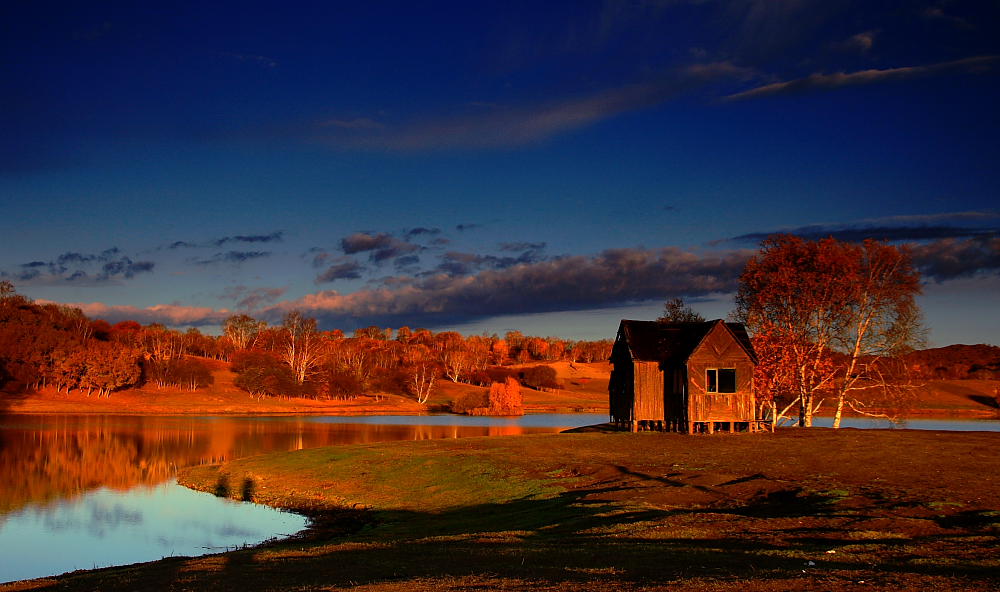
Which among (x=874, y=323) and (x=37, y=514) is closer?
(x=37, y=514)

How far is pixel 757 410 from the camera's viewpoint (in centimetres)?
5341

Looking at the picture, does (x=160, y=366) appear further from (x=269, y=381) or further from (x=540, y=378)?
(x=540, y=378)

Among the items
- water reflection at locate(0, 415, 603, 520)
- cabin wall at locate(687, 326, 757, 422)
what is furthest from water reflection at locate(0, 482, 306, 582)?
cabin wall at locate(687, 326, 757, 422)

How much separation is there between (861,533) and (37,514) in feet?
99.0

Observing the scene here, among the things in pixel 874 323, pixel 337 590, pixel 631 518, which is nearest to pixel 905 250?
pixel 874 323

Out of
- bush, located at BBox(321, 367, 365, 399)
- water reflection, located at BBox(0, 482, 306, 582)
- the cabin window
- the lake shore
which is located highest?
the cabin window

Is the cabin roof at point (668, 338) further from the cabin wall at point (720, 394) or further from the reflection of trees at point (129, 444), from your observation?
the reflection of trees at point (129, 444)

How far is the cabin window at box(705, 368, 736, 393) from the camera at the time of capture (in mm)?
51625

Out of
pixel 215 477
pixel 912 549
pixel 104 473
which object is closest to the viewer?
pixel 912 549

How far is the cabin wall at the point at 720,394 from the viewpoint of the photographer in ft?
168

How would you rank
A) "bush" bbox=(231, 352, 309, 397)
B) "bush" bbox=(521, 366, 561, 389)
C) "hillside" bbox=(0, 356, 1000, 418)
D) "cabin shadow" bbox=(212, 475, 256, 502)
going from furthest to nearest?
"bush" bbox=(521, 366, 561, 389) < "bush" bbox=(231, 352, 309, 397) < "hillside" bbox=(0, 356, 1000, 418) < "cabin shadow" bbox=(212, 475, 256, 502)

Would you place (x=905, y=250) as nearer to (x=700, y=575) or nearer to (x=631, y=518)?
(x=631, y=518)

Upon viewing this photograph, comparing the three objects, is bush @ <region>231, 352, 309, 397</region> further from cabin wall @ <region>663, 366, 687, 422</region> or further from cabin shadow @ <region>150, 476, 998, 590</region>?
cabin shadow @ <region>150, 476, 998, 590</region>

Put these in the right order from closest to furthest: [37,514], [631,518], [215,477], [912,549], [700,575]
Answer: [700,575] → [912,549] → [631,518] → [37,514] → [215,477]
